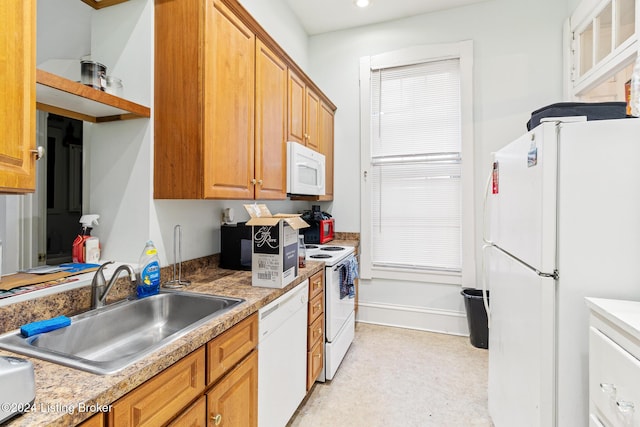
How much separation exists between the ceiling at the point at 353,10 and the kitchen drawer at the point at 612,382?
313 centimetres

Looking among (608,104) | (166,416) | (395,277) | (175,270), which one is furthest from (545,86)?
(166,416)

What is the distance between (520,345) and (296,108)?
2087 millimetres

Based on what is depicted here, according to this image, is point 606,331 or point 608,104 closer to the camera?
point 606,331

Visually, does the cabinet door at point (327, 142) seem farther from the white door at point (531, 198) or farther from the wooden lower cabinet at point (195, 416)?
the wooden lower cabinet at point (195, 416)

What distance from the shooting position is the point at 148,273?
1.44 m

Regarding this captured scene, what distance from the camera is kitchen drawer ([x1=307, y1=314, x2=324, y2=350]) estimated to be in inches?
76.8

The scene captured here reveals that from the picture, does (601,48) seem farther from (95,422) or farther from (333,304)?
(95,422)

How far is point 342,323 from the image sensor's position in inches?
99.3

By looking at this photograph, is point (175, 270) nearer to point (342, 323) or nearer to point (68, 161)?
point (68, 161)

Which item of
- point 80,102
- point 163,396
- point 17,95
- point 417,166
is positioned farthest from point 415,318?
point 17,95

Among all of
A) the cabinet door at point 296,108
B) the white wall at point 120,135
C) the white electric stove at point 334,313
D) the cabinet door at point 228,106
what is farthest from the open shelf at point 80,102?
the white electric stove at point 334,313

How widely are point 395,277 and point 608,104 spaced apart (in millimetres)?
2272

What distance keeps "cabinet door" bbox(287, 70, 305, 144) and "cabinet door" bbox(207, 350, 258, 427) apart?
1596mm

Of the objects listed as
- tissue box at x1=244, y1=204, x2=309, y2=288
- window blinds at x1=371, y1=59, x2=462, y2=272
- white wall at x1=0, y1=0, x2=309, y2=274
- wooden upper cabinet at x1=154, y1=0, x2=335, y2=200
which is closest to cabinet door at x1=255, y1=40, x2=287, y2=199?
wooden upper cabinet at x1=154, y1=0, x2=335, y2=200
